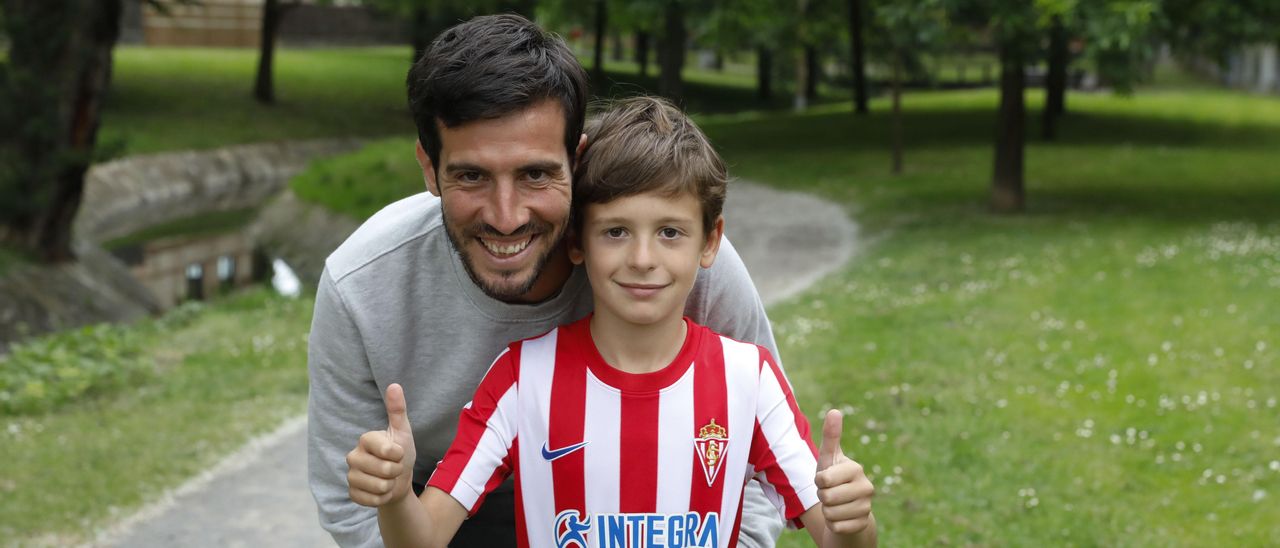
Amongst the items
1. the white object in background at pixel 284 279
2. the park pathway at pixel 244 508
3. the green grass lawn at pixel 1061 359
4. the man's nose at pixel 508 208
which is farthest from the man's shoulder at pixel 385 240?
the white object in background at pixel 284 279

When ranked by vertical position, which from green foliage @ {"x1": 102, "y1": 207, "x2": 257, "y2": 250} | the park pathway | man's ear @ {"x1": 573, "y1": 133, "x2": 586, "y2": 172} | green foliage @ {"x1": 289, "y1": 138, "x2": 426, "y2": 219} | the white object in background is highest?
man's ear @ {"x1": 573, "y1": 133, "x2": 586, "y2": 172}

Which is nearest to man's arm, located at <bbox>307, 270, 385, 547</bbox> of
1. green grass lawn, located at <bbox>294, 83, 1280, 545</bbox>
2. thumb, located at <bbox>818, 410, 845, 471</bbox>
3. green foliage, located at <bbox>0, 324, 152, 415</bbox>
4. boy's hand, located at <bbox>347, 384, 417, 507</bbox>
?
boy's hand, located at <bbox>347, 384, 417, 507</bbox>

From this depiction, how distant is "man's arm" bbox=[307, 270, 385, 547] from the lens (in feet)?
9.66

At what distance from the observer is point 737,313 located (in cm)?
304

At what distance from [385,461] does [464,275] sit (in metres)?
0.76

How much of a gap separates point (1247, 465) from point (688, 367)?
4705 millimetres

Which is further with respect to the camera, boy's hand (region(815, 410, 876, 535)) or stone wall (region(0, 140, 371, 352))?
stone wall (region(0, 140, 371, 352))

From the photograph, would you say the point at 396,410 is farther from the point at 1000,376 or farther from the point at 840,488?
the point at 1000,376

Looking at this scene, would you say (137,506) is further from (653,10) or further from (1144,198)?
(653,10)

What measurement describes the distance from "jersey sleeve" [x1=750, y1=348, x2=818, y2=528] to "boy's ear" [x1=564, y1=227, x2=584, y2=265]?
433 millimetres

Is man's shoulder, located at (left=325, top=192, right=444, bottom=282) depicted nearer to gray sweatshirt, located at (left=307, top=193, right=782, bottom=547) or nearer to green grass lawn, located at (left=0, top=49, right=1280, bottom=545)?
gray sweatshirt, located at (left=307, top=193, right=782, bottom=547)

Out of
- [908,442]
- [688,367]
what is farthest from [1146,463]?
[688,367]

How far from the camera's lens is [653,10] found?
2062cm

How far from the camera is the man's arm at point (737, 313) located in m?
3.01
